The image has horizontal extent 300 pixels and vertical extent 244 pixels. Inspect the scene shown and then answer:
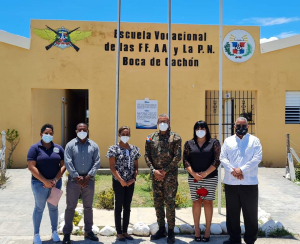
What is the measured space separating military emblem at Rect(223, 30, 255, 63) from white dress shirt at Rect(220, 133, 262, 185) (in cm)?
679

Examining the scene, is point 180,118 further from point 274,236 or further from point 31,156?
point 31,156

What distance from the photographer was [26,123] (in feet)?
33.9

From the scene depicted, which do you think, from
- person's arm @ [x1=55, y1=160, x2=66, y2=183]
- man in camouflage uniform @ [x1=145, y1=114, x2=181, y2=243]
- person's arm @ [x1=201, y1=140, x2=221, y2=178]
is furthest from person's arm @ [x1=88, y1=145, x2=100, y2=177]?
person's arm @ [x1=201, y1=140, x2=221, y2=178]

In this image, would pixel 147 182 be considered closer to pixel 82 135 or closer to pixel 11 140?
pixel 11 140

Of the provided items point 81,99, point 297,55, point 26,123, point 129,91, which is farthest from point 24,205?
point 81,99

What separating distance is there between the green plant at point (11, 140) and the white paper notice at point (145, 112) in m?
3.64

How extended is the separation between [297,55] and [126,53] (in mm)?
5478

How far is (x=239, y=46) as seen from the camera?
10867 mm

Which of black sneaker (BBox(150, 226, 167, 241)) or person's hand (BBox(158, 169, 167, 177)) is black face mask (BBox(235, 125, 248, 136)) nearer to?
person's hand (BBox(158, 169, 167, 177))

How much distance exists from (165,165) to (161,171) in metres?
0.11

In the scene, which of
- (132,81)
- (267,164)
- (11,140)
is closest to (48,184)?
(11,140)

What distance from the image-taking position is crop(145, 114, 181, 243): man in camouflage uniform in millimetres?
4711

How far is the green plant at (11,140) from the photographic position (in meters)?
10.1

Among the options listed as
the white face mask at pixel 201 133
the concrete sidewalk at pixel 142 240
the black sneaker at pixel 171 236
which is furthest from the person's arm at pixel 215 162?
the concrete sidewalk at pixel 142 240
